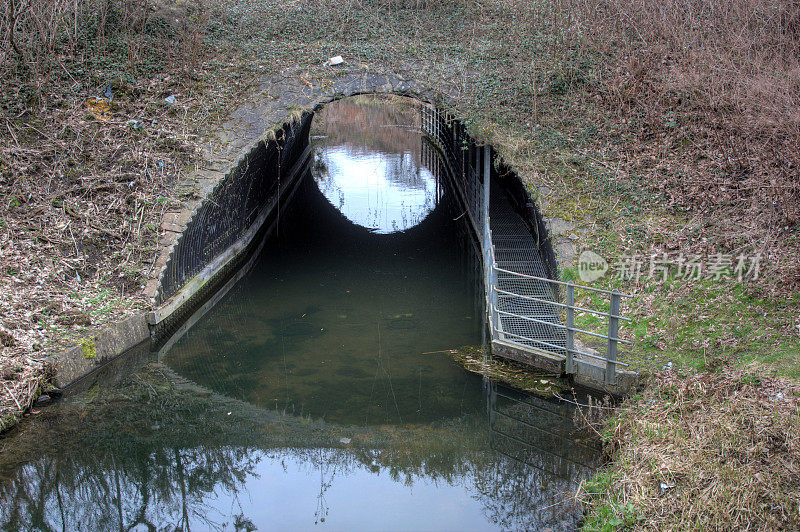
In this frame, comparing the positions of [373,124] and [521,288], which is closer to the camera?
[521,288]

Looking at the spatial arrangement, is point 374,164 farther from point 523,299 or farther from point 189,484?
point 189,484

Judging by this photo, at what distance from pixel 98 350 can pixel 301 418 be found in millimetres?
3811

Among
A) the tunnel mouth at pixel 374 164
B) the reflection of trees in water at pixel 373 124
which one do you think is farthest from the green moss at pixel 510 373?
the reflection of trees in water at pixel 373 124

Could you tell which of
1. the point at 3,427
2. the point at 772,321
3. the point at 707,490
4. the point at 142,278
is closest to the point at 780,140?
the point at 772,321

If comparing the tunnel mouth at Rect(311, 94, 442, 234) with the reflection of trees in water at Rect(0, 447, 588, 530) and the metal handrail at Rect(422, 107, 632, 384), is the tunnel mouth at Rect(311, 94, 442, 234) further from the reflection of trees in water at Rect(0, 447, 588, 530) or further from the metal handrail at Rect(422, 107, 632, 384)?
the reflection of trees in water at Rect(0, 447, 588, 530)

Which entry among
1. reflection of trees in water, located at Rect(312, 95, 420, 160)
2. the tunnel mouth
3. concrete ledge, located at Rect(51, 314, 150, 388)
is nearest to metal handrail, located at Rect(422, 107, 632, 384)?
the tunnel mouth

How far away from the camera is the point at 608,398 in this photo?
8.66m

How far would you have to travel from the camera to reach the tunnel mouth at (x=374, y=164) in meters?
21.6

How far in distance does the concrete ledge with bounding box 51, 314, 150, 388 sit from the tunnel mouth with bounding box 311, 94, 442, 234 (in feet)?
30.2

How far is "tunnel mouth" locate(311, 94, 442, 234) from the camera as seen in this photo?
21594 millimetres

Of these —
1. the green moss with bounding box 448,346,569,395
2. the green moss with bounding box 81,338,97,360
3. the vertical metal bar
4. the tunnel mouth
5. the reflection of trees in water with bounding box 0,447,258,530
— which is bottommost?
the reflection of trees in water with bounding box 0,447,258,530

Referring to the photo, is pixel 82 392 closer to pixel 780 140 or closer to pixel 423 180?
pixel 780 140

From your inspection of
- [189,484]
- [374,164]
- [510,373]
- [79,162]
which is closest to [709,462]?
[510,373]

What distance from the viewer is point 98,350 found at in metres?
10.2
